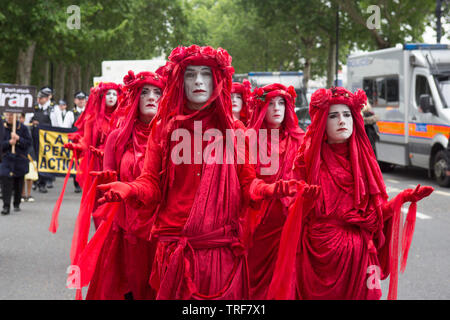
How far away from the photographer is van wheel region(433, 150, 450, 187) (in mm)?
14680

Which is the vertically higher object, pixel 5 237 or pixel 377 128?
pixel 377 128

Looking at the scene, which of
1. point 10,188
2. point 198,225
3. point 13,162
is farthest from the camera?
point 13,162

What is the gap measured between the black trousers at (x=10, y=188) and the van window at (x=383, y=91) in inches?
361

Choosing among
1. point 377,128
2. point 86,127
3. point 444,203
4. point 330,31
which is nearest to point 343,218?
point 86,127

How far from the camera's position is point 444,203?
12695mm

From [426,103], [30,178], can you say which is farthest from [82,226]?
[426,103]

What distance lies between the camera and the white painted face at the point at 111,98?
7.93 meters

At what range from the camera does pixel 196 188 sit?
12.9ft

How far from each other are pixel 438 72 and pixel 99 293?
12019 mm

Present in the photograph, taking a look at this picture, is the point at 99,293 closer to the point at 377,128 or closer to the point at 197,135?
the point at 197,135

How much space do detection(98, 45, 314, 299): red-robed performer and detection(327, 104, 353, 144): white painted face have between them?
3.08 feet

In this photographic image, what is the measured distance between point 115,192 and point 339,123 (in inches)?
67.7

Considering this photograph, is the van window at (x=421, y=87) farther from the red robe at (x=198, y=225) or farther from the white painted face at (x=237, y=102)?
the red robe at (x=198, y=225)

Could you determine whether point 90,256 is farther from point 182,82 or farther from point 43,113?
point 43,113
